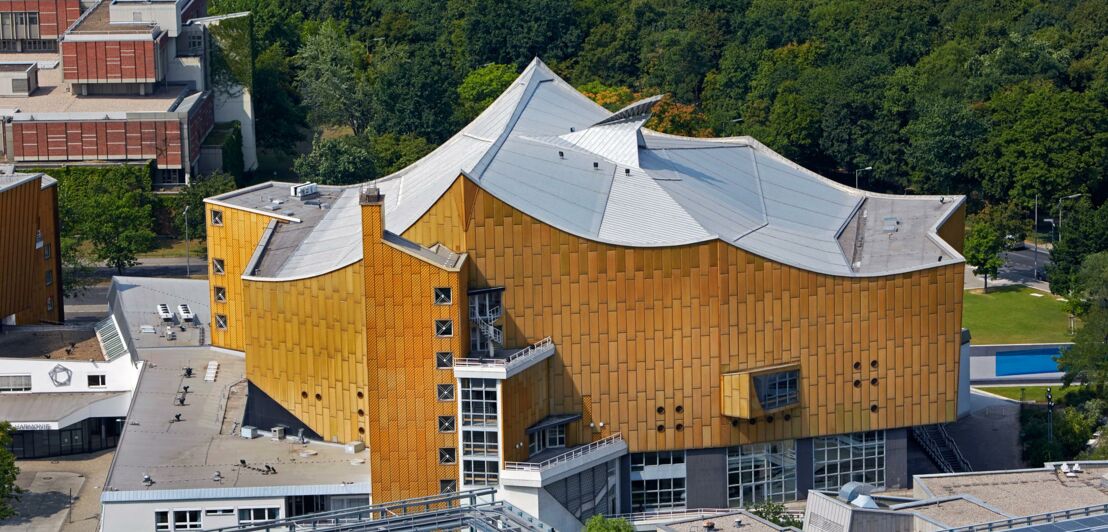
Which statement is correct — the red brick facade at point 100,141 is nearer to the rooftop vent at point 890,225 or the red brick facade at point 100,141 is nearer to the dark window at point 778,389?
the rooftop vent at point 890,225

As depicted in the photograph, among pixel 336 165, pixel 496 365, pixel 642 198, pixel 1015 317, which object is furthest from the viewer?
pixel 336 165

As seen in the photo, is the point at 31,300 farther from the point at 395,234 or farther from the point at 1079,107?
the point at 1079,107

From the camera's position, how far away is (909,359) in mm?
115250

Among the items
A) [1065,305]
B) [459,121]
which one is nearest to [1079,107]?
[1065,305]

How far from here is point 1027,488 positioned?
344 feet

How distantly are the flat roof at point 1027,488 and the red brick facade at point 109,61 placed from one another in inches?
3632

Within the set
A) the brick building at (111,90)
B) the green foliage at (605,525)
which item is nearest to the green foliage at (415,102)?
the brick building at (111,90)

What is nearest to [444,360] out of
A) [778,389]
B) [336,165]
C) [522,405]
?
[522,405]

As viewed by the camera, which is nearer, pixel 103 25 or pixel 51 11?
pixel 103 25

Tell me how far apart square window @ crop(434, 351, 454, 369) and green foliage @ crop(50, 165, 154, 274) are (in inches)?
2385

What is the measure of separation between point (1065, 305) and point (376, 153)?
60346 millimetres

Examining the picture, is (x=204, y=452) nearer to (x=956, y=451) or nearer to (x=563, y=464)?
(x=563, y=464)

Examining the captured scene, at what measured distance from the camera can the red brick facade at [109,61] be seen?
179 m

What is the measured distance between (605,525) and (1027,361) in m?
52.5
